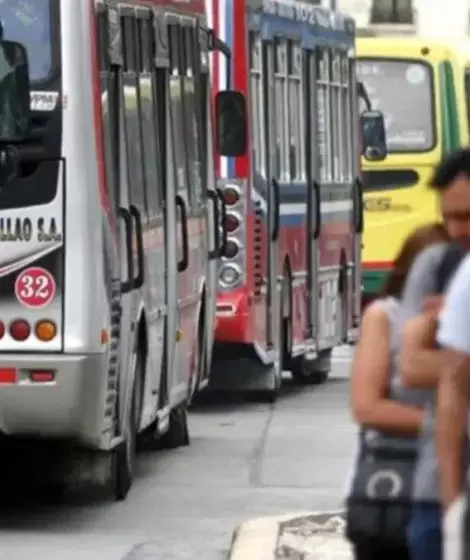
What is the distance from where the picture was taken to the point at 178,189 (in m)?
14.8

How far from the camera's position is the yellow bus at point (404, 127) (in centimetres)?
2653

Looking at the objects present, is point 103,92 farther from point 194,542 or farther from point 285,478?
point 285,478

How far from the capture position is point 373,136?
23656 millimetres

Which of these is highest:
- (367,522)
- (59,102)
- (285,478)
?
(59,102)

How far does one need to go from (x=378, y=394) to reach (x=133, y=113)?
21.8 ft

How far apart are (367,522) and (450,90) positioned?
20436mm

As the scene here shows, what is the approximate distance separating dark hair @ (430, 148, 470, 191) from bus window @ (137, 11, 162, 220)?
6743 mm

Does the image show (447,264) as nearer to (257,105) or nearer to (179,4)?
(179,4)

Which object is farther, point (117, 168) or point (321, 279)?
point (321, 279)

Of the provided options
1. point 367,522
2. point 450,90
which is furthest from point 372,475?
point 450,90

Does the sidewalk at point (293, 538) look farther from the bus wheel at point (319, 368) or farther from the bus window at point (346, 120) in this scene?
the bus window at point (346, 120)

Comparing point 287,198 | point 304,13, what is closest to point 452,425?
point 287,198

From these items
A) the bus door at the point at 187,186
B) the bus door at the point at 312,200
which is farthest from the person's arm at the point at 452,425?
the bus door at the point at 312,200

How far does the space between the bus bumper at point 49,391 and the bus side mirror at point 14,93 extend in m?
0.98
